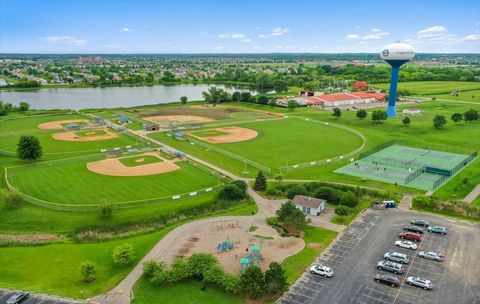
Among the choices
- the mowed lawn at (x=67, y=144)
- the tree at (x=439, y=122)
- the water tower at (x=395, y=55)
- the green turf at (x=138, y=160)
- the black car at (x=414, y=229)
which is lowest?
the black car at (x=414, y=229)

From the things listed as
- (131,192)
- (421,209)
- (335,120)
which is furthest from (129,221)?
(335,120)

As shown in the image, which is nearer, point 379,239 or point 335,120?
point 379,239

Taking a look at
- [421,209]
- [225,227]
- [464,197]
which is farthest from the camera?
[464,197]

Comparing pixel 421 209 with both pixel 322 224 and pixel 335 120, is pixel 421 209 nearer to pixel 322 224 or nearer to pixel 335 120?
pixel 322 224

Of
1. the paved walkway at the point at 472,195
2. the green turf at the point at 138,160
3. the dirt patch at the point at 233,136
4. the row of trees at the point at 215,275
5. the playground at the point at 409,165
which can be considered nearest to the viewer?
the row of trees at the point at 215,275

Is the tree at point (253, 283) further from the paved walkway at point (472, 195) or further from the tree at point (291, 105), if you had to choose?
the tree at point (291, 105)

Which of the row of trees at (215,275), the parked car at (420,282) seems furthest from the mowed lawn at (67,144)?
the parked car at (420,282)

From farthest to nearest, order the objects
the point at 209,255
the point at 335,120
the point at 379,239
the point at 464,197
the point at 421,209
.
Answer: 1. the point at 335,120
2. the point at 464,197
3. the point at 421,209
4. the point at 379,239
5. the point at 209,255

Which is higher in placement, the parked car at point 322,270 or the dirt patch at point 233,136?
the dirt patch at point 233,136
